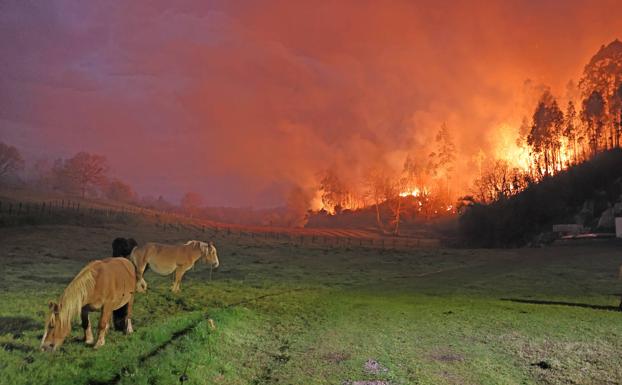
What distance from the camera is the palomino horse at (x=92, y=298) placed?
947 centimetres

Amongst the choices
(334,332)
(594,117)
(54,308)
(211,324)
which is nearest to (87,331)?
(54,308)

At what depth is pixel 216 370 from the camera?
1031 centimetres

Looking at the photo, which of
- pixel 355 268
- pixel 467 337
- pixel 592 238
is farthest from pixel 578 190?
pixel 467 337

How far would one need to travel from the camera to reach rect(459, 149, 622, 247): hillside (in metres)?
74.4

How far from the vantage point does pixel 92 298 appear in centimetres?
1037

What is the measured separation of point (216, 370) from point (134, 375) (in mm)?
1928

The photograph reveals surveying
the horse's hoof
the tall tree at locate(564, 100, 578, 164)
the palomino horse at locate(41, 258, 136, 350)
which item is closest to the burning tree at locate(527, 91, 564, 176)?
the tall tree at locate(564, 100, 578, 164)

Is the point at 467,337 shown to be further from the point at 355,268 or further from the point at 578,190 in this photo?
the point at 578,190

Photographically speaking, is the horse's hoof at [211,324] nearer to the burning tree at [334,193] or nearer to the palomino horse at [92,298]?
the palomino horse at [92,298]

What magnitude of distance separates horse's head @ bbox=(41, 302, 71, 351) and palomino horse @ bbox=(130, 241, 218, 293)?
838 cm

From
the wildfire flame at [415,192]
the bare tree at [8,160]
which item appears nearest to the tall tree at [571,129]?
the wildfire flame at [415,192]

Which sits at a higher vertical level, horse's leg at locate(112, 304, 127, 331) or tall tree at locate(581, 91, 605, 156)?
tall tree at locate(581, 91, 605, 156)

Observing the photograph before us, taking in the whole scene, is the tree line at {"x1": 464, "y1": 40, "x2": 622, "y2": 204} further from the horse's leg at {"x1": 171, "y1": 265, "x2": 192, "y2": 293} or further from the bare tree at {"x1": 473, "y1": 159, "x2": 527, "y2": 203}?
the horse's leg at {"x1": 171, "y1": 265, "x2": 192, "y2": 293}

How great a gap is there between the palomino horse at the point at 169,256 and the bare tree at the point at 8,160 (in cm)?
13263
